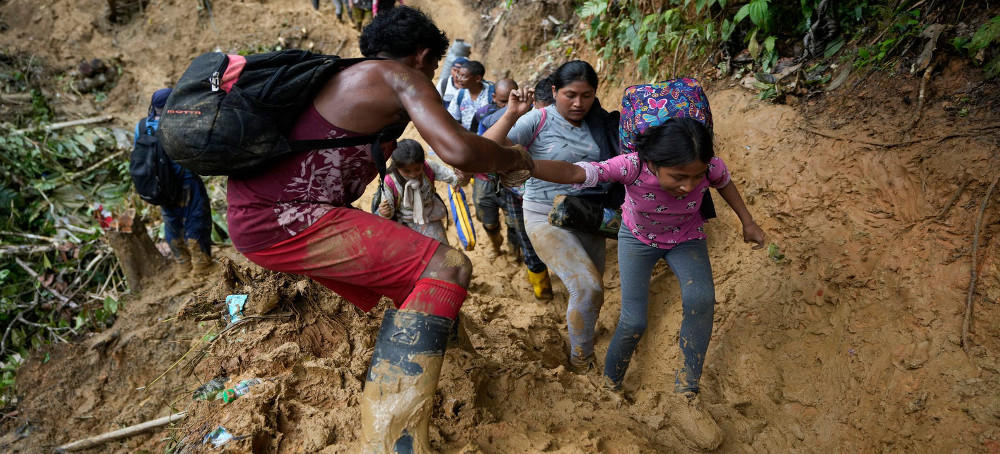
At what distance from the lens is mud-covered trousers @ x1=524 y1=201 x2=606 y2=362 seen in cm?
320

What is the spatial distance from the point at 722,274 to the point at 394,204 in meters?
2.54

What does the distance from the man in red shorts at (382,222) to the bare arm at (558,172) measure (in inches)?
9.2

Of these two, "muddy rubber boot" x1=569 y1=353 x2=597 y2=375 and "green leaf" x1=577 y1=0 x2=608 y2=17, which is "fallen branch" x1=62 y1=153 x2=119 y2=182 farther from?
"muddy rubber boot" x1=569 y1=353 x2=597 y2=375

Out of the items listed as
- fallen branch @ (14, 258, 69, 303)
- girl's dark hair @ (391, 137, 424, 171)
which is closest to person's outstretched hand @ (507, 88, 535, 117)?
girl's dark hair @ (391, 137, 424, 171)

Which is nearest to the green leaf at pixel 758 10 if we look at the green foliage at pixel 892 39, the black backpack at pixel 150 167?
the green foliage at pixel 892 39

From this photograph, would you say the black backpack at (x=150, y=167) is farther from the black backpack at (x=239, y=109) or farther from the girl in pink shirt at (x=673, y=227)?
the girl in pink shirt at (x=673, y=227)

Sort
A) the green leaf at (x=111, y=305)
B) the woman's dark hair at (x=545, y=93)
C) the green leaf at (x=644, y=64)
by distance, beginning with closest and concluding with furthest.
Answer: the woman's dark hair at (x=545, y=93) → the green leaf at (x=644, y=64) → the green leaf at (x=111, y=305)

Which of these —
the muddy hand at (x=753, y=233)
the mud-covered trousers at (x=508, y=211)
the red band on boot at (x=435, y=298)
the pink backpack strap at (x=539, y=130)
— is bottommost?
the mud-covered trousers at (x=508, y=211)

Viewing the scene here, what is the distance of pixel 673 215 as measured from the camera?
9.26ft

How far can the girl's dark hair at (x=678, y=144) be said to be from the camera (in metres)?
2.47

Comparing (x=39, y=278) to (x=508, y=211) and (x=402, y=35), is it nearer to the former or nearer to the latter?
(x=508, y=211)

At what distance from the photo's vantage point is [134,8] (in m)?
11.3

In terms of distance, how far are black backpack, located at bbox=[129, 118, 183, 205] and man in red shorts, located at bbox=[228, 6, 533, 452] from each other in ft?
10.5

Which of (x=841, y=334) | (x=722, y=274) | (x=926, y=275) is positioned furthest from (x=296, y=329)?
(x=926, y=275)
